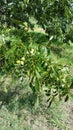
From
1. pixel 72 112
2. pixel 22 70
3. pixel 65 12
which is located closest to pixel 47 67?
pixel 22 70

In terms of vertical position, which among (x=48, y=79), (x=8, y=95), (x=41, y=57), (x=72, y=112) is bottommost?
(x=72, y=112)

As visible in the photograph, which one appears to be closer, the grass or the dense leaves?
the dense leaves

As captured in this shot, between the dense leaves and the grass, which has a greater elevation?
the dense leaves

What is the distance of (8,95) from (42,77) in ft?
10.8

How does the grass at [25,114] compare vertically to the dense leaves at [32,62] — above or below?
below

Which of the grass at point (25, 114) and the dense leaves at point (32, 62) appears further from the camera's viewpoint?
the grass at point (25, 114)

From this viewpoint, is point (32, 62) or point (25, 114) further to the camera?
point (25, 114)

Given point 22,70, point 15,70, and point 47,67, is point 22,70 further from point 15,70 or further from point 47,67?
point 47,67

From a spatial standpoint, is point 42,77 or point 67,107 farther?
point 67,107

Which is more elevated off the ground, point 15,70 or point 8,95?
point 15,70

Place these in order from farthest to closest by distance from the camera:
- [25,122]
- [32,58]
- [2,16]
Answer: [25,122], [2,16], [32,58]

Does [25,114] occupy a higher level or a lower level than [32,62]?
lower

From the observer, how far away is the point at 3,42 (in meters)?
2.01

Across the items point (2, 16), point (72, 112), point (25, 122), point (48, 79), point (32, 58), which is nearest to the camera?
point (32, 58)
